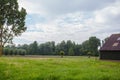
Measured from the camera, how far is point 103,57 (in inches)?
1918

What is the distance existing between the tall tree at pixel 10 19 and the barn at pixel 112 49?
17.8m

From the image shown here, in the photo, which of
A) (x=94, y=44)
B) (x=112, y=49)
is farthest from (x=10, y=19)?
(x=94, y=44)

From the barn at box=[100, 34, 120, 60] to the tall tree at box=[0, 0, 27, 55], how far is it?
58.4ft

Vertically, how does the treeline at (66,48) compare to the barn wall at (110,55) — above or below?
above

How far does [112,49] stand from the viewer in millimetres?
46750

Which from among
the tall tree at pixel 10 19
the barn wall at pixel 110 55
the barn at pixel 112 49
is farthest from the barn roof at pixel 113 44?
the tall tree at pixel 10 19

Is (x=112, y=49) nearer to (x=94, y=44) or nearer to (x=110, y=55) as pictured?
(x=110, y=55)

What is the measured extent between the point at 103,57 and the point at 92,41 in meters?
75.5

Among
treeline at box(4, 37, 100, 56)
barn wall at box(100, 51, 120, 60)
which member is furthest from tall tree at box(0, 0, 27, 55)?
treeline at box(4, 37, 100, 56)

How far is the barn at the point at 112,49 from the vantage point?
46.1m

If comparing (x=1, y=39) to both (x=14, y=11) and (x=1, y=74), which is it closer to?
(x=14, y=11)

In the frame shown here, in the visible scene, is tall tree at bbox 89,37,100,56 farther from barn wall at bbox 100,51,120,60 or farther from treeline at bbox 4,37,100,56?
barn wall at bbox 100,51,120,60

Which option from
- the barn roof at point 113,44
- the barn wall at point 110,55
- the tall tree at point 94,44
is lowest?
the barn wall at point 110,55

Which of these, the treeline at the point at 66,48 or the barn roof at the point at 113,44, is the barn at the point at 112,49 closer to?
the barn roof at the point at 113,44
